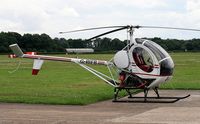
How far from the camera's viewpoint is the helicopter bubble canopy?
18.1 meters

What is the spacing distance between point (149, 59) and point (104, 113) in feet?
14.3

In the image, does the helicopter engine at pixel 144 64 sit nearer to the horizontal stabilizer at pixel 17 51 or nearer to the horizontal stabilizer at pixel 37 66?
the horizontal stabilizer at pixel 37 66

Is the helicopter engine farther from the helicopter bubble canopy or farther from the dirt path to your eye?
the dirt path

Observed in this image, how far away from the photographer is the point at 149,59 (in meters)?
18.2

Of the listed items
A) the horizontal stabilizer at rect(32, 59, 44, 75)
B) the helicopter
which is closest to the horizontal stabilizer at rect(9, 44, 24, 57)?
the horizontal stabilizer at rect(32, 59, 44, 75)

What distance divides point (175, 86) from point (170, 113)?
38.6 feet

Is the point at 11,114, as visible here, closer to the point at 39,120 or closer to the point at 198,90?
the point at 39,120

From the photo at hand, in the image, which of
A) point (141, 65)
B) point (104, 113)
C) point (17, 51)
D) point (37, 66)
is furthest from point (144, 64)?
point (17, 51)

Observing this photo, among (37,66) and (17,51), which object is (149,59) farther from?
(17,51)

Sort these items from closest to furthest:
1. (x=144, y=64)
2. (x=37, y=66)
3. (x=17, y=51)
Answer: (x=144, y=64), (x=17, y=51), (x=37, y=66)

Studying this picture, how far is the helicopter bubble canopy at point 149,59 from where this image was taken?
18.1m

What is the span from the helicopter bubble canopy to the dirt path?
1.43 m

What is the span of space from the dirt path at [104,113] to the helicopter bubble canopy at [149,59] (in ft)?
4.69

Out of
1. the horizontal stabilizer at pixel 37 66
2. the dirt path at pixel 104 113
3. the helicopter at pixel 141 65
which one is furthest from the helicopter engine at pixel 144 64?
the horizontal stabilizer at pixel 37 66
